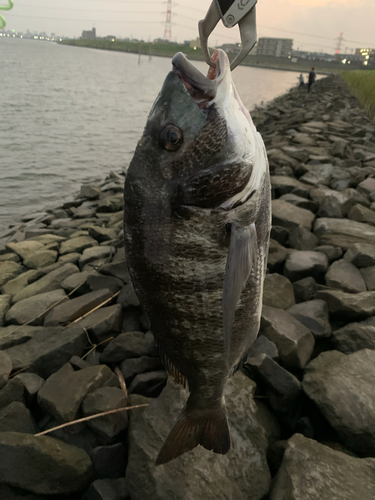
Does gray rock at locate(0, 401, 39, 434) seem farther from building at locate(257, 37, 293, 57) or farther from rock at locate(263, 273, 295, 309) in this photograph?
building at locate(257, 37, 293, 57)

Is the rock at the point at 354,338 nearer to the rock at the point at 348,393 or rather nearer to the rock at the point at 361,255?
the rock at the point at 348,393

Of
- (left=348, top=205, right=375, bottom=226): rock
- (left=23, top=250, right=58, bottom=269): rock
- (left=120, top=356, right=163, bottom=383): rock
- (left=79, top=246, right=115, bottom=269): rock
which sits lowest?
(left=23, top=250, right=58, bottom=269): rock

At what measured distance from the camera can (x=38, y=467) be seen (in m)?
2.16

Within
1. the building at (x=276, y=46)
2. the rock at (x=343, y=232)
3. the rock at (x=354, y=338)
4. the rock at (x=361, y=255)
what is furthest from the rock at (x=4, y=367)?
the building at (x=276, y=46)

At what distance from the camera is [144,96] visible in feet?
106

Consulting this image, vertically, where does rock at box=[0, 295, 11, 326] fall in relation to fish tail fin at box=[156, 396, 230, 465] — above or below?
below

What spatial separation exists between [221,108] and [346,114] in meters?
18.4

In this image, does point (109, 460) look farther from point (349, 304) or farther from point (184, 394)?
point (349, 304)

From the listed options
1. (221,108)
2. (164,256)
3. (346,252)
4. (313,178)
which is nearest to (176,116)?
(221,108)

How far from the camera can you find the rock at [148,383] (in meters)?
2.83

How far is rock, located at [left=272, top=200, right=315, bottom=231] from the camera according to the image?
5.15 meters

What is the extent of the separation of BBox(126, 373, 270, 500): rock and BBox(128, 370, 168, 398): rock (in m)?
0.30

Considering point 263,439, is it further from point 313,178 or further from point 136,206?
point 313,178

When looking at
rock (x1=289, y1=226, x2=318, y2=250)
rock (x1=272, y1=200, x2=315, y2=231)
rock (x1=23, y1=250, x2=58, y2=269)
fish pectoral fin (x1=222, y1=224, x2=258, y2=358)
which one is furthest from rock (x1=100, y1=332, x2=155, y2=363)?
rock (x1=23, y1=250, x2=58, y2=269)
